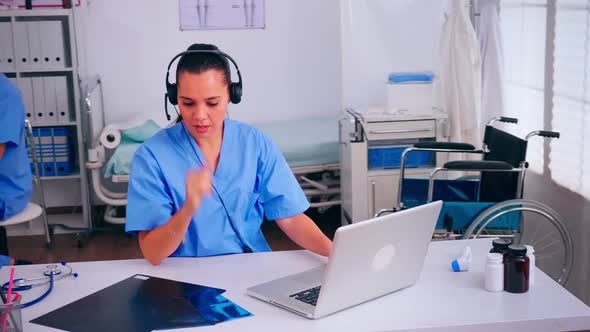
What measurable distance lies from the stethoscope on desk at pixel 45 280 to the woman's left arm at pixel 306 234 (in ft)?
1.95

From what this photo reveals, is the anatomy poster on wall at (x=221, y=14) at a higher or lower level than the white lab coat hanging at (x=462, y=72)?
higher

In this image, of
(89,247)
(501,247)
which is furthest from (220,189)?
(89,247)

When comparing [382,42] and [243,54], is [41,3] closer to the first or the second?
[243,54]

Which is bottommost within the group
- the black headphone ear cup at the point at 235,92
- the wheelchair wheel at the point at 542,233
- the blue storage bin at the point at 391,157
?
the wheelchair wheel at the point at 542,233

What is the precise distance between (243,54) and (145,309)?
3.70 m

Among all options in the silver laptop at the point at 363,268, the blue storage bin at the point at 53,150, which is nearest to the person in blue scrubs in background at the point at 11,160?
the blue storage bin at the point at 53,150

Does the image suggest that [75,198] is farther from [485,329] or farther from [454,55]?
[485,329]

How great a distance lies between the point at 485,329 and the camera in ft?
5.00

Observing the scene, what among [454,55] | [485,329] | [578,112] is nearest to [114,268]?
[485,329]

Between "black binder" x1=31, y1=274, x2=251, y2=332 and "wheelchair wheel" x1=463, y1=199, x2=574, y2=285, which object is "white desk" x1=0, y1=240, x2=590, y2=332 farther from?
"wheelchair wheel" x1=463, y1=199, x2=574, y2=285

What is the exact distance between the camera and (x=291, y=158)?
14.8ft

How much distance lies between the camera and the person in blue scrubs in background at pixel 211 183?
1966 millimetres

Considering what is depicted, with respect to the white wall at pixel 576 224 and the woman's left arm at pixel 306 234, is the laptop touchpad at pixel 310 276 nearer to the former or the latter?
the woman's left arm at pixel 306 234

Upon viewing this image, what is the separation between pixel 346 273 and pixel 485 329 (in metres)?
0.30
